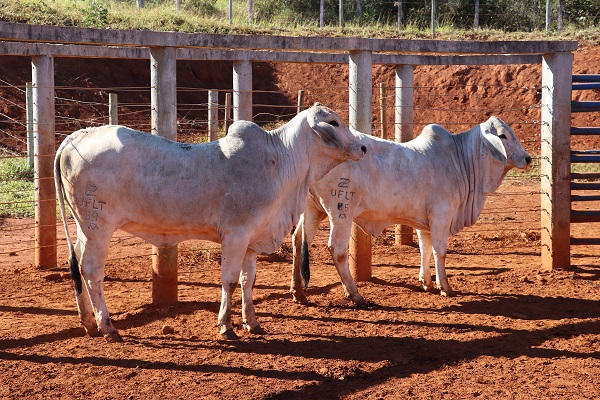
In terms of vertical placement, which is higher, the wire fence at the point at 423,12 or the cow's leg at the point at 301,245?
the wire fence at the point at 423,12

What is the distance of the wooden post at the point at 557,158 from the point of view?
31.5ft

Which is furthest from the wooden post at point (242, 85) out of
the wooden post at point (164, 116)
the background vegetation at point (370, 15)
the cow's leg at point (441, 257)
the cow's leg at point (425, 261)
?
Answer: the background vegetation at point (370, 15)

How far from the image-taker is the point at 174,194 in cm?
664

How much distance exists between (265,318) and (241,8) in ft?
83.1

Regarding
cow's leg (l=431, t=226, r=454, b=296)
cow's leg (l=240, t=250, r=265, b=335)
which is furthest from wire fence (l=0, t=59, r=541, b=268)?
cow's leg (l=240, t=250, r=265, b=335)

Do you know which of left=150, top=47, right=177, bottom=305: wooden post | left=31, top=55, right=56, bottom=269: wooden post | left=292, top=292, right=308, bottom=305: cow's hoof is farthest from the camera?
left=31, top=55, right=56, bottom=269: wooden post

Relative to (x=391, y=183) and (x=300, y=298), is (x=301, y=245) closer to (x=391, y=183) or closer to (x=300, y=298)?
(x=300, y=298)

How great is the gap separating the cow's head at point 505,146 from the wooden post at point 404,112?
2516 mm

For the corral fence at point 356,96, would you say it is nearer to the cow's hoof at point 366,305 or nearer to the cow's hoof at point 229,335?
the cow's hoof at point 366,305

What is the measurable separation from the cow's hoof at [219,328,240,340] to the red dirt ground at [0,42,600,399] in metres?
0.07

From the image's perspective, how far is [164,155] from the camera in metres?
6.71

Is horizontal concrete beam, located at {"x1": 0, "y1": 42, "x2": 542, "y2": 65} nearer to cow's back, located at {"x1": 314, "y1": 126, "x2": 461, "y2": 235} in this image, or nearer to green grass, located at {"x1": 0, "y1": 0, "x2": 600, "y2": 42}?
cow's back, located at {"x1": 314, "y1": 126, "x2": 461, "y2": 235}

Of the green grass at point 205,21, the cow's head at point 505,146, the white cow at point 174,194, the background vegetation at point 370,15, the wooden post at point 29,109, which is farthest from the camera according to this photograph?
the background vegetation at point 370,15

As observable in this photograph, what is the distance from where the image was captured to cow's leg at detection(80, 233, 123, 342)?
6656 mm
